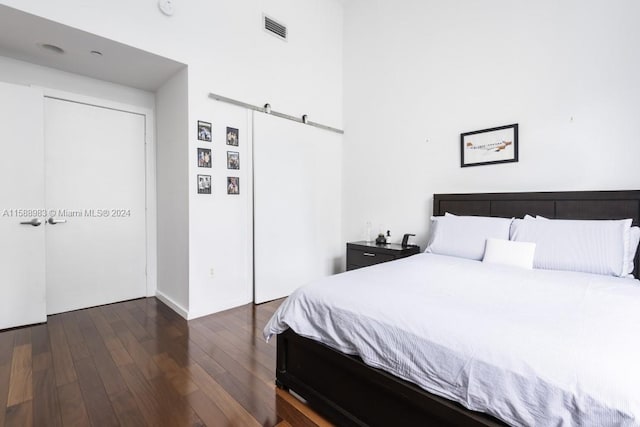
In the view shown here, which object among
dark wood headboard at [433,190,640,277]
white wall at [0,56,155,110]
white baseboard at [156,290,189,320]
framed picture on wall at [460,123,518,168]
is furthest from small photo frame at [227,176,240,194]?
framed picture on wall at [460,123,518,168]

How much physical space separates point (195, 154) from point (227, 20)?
4.94 feet

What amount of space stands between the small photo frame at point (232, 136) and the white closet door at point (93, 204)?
3.92 ft

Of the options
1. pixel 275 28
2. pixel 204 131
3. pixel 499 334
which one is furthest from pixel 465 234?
pixel 275 28

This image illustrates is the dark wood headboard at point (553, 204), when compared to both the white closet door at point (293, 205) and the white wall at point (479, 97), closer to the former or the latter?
the white wall at point (479, 97)

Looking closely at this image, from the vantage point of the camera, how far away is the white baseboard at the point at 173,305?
3037 mm

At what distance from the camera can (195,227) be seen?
3020mm

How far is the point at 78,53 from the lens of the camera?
8.90 feet

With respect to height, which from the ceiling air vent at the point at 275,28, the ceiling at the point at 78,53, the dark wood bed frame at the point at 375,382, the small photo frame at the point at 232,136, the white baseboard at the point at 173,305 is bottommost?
the white baseboard at the point at 173,305

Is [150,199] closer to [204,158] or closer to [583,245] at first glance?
[204,158]

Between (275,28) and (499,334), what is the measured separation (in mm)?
3874

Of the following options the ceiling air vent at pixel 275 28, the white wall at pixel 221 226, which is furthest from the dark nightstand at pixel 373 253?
the ceiling air vent at pixel 275 28

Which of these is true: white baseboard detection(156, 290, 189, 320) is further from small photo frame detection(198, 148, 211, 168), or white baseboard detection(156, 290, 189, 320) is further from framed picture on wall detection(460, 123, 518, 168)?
framed picture on wall detection(460, 123, 518, 168)

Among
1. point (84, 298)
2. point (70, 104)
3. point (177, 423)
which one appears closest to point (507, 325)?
point (177, 423)

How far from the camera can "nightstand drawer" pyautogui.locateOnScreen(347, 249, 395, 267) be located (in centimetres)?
341
